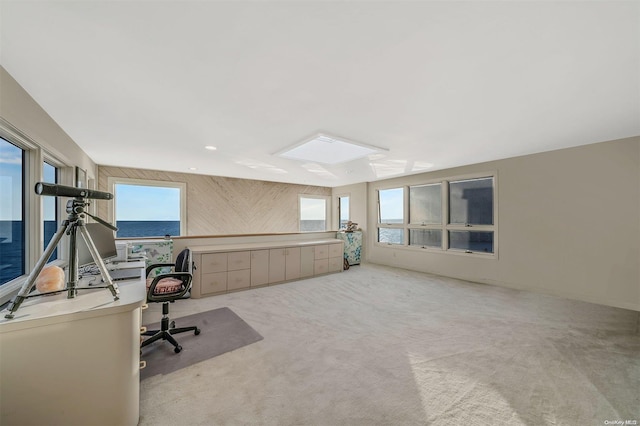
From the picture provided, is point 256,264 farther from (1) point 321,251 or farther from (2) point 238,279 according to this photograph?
(1) point 321,251

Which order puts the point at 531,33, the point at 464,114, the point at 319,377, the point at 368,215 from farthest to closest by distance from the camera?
the point at 368,215 < the point at 464,114 < the point at 319,377 < the point at 531,33

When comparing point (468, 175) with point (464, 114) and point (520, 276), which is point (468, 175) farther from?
point (464, 114)

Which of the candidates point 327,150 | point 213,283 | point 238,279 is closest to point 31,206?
point 213,283

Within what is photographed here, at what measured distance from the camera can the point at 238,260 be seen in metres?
4.31

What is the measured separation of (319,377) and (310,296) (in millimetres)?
2057

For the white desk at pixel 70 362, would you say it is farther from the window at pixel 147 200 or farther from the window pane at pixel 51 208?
the window at pixel 147 200

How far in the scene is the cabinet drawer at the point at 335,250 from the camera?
18.8 feet

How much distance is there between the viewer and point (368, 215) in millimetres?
6992

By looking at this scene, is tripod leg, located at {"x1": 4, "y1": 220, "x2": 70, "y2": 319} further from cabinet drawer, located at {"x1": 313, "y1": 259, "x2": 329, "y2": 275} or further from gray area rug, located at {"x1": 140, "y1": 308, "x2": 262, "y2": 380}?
cabinet drawer, located at {"x1": 313, "y1": 259, "x2": 329, "y2": 275}

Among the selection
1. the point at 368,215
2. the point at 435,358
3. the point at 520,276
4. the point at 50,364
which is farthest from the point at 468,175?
the point at 50,364

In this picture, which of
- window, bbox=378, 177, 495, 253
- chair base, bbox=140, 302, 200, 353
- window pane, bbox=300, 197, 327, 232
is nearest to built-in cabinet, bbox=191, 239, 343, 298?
chair base, bbox=140, 302, 200, 353

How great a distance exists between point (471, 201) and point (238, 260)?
485 centimetres

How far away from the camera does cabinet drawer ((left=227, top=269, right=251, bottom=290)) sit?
4.22 metres

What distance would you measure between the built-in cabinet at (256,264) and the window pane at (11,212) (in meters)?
1.91
